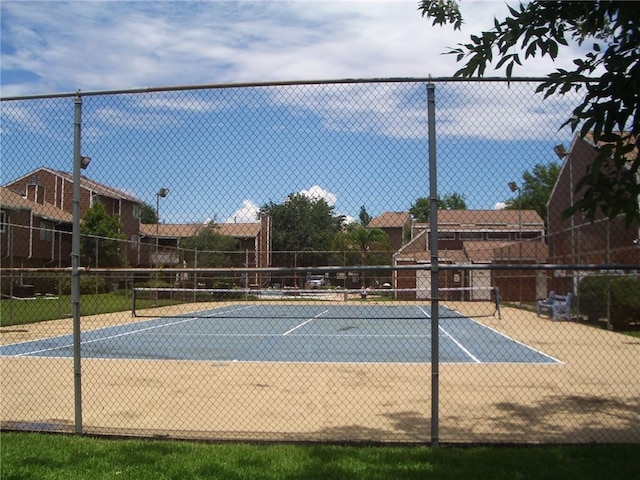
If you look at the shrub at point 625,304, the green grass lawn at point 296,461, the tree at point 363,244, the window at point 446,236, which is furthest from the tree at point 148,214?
the shrub at point 625,304

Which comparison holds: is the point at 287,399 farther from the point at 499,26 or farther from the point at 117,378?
the point at 499,26

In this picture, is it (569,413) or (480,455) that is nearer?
(480,455)

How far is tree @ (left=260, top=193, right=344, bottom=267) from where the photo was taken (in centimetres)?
647

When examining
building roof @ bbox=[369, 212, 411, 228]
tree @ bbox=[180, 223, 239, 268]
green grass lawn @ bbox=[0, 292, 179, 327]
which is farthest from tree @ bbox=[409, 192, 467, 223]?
green grass lawn @ bbox=[0, 292, 179, 327]

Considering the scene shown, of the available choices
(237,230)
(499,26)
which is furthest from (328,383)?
(499,26)

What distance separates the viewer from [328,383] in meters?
10.5

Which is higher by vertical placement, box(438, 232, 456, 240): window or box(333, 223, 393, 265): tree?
box(438, 232, 456, 240): window

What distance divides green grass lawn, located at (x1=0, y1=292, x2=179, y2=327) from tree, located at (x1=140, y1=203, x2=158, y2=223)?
457 inches

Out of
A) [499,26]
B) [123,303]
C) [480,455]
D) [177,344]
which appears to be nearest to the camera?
[499,26]

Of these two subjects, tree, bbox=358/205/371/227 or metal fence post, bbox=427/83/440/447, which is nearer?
metal fence post, bbox=427/83/440/447

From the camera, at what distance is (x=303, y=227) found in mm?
7215

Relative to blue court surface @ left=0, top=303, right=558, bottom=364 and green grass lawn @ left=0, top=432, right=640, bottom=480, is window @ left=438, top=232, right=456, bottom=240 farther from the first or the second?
green grass lawn @ left=0, top=432, right=640, bottom=480

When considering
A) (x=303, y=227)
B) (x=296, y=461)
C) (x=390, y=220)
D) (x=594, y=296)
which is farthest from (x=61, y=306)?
(x=594, y=296)

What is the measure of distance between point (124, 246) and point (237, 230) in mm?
13999
